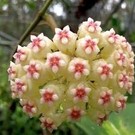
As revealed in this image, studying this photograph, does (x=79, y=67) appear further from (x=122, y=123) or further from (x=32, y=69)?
(x=122, y=123)

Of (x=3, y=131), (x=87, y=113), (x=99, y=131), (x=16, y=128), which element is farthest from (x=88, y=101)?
(x=16, y=128)

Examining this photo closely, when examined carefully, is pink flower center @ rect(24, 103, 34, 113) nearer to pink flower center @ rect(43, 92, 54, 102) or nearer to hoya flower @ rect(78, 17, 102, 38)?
pink flower center @ rect(43, 92, 54, 102)

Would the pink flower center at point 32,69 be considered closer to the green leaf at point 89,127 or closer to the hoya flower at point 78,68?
the hoya flower at point 78,68

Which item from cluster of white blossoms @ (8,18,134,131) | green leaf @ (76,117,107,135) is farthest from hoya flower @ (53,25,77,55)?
green leaf @ (76,117,107,135)

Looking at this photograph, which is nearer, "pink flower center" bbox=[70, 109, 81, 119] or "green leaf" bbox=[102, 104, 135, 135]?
"pink flower center" bbox=[70, 109, 81, 119]

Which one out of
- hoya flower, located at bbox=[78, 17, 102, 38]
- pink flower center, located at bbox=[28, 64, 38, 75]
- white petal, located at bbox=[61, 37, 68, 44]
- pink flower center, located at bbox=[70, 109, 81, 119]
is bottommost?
pink flower center, located at bbox=[70, 109, 81, 119]

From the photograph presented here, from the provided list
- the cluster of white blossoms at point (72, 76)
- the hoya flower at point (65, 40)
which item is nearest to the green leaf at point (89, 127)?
the cluster of white blossoms at point (72, 76)

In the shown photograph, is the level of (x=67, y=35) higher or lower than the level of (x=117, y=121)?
higher

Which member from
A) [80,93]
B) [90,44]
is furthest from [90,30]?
[80,93]

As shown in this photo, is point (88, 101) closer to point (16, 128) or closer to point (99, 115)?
point (99, 115)
